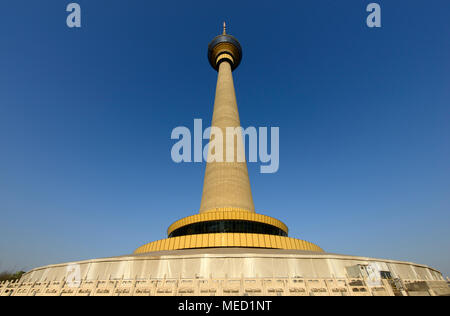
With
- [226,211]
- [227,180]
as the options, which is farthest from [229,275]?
[227,180]

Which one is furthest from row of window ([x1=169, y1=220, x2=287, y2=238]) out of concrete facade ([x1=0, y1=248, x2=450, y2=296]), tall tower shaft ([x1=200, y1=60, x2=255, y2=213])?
concrete facade ([x1=0, y1=248, x2=450, y2=296])

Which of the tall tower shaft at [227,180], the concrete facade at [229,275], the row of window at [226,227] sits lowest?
the concrete facade at [229,275]

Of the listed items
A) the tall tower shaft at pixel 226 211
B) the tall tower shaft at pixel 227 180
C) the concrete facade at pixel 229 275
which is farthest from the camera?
the tall tower shaft at pixel 227 180

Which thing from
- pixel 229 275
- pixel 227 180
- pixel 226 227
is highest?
pixel 227 180

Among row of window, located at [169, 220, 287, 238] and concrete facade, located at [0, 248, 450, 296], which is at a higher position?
row of window, located at [169, 220, 287, 238]

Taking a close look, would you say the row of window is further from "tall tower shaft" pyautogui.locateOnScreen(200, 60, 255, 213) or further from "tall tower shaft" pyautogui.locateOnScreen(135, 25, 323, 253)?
"tall tower shaft" pyautogui.locateOnScreen(200, 60, 255, 213)

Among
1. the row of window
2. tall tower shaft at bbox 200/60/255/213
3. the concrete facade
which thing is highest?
tall tower shaft at bbox 200/60/255/213

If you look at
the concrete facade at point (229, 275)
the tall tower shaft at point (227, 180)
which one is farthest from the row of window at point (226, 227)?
the concrete facade at point (229, 275)

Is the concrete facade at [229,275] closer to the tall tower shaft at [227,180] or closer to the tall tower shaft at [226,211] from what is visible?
the tall tower shaft at [226,211]

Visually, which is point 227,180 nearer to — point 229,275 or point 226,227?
point 226,227

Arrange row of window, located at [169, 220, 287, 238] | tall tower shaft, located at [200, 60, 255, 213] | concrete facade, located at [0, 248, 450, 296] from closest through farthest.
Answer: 1. concrete facade, located at [0, 248, 450, 296]
2. row of window, located at [169, 220, 287, 238]
3. tall tower shaft, located at [200, 60, 255, 213]

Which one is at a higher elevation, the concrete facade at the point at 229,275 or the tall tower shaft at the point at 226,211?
the tall tower shaft at the point at 226,211

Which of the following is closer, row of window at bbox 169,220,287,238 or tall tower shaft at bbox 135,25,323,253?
tall tower shaft at bbox 135,25,323,253

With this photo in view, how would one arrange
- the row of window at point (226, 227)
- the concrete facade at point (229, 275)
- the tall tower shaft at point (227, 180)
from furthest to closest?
the tall tower shaft at point (227, 180) → the row of window at point (226, 227) → the concrete facade at point (229, 275)
